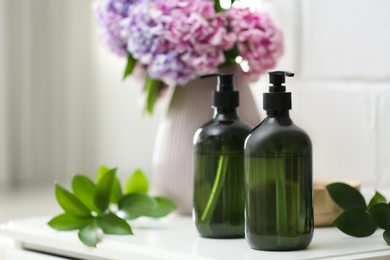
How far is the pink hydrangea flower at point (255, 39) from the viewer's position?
1.23 metres

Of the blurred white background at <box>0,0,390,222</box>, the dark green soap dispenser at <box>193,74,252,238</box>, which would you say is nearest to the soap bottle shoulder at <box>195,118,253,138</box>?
the dark green soap dispenser at <box>193,74,252,238</box>

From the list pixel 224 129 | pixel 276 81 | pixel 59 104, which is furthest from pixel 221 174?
pixel 59 104

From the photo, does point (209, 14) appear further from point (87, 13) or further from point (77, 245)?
point (87, 13)

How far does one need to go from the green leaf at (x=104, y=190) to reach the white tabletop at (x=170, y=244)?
0.05 meters

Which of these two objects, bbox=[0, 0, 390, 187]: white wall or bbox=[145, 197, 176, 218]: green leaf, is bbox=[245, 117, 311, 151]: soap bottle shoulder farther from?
bbox=[0, 0, 390, 187]: white wall

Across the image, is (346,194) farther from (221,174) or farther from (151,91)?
(151,91)

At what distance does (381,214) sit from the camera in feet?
3.16

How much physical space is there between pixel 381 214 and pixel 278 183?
126 mm

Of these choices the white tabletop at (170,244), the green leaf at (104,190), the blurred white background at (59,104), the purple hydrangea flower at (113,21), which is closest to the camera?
the white tabletop at (170,244)

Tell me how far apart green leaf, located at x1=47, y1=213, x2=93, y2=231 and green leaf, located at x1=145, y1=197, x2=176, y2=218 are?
93 millimetres

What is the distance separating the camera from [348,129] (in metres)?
1.35

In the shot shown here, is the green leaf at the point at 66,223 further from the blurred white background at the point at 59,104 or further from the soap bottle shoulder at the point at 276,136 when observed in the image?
the blurred white background at the point at 59,104

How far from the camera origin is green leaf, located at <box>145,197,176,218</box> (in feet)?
3.79

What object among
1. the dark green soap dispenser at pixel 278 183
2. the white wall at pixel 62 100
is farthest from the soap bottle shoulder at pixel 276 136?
the white wall at pixel 62 100
